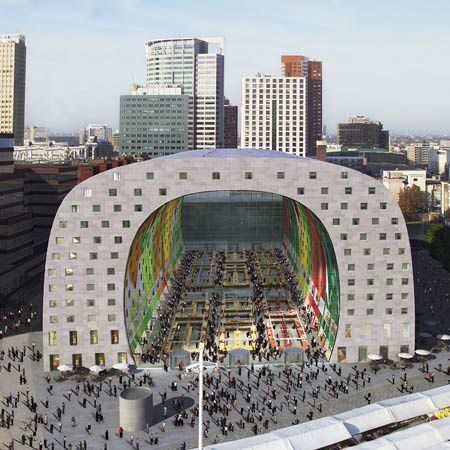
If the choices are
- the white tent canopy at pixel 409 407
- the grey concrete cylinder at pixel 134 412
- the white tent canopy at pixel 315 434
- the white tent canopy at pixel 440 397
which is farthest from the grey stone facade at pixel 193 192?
the white tent canopy at pixel 315 434

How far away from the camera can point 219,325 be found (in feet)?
266

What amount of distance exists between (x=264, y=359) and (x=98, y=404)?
62.7 feet

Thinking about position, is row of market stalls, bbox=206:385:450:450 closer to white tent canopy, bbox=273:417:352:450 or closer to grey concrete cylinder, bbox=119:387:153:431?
white tent canopy, bbox=273:417:352:450

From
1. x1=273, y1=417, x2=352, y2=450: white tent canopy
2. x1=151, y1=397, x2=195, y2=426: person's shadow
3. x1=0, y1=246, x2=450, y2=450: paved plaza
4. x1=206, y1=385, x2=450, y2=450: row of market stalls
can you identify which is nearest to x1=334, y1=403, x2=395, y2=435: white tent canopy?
x1=206, y1=385, x2=450, y2=450: row of market stalls

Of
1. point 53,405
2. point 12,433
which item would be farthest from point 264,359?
point 12,433

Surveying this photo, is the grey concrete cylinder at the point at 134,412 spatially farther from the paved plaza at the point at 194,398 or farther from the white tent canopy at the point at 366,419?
the white tent canopy at the point at 366,419

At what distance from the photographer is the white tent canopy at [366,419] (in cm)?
4728

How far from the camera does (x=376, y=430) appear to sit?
162ft

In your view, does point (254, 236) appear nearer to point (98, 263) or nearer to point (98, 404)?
point (98, 263)

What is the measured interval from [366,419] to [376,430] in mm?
2095

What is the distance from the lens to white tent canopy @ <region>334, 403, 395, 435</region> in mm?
47278

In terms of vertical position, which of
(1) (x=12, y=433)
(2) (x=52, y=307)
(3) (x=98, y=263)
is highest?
(3) (x=98, y=263)

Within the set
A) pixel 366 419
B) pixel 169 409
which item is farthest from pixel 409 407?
pixel 169 409

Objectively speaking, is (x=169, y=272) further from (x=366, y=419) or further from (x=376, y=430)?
(x=366, y=419)
